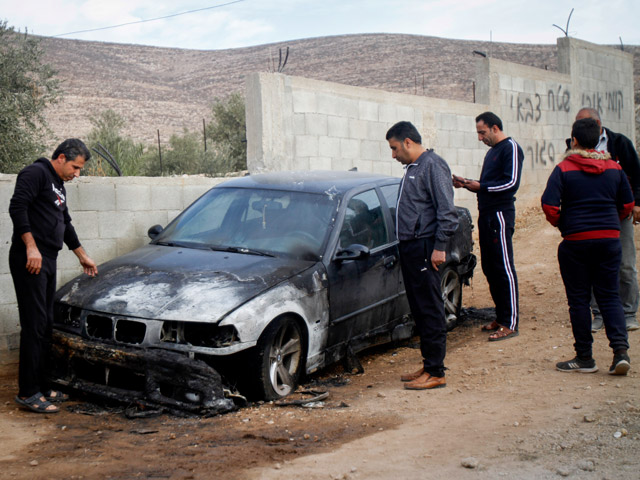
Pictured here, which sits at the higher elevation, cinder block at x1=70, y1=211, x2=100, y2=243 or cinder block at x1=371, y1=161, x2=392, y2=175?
cinder block at x1=371, y1=161, x2=392, y2=175

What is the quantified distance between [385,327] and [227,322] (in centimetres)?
210


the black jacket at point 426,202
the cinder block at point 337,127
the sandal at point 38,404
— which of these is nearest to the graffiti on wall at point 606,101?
the cinder block at point 337,127

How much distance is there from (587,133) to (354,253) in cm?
195

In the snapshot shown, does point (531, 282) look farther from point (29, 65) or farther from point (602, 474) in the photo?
point (29, 65)

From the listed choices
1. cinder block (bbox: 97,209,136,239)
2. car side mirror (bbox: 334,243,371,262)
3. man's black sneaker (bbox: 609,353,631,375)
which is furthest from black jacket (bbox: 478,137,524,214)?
cinder block (bbox: 97,209,136,239)

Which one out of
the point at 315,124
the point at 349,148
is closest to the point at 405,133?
the point at 315,124

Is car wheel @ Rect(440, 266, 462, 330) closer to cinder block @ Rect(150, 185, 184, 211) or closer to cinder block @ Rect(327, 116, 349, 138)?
cinder block @ Rect(150, 185, 184, 211)

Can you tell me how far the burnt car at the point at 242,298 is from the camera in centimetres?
467

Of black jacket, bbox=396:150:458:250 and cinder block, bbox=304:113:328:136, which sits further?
cinder block, bbox=304:113:328:136

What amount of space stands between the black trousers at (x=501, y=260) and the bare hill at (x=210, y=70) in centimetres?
3837

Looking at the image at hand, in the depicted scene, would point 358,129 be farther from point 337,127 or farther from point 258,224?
point 258,224

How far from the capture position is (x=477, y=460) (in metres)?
3.67

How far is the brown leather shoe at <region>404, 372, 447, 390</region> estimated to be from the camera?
5.31 meters

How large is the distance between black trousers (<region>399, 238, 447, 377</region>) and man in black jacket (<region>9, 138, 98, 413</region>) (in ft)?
8.14
